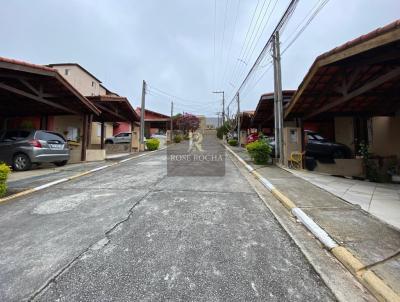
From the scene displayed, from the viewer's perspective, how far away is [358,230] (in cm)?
389

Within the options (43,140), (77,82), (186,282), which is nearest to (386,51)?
(186,282)

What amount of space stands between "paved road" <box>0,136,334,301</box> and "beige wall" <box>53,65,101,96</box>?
25133 millimetres

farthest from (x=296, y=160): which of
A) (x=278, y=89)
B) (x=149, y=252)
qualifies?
(x=149, y=252)

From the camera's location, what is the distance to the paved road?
2.41 meters

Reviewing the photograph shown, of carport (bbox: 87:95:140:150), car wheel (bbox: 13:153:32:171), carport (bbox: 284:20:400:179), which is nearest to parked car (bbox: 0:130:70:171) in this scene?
car wheel (bbox: 13:153:32:171)

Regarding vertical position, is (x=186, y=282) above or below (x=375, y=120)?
below

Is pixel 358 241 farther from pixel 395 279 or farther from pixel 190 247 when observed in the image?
pixel 190 247

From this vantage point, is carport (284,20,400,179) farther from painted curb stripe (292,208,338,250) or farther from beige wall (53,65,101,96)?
beige wall (53,65,101,96)

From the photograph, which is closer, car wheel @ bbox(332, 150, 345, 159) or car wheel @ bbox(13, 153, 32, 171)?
car wheel @ bbox(13, 153, 32, 171)

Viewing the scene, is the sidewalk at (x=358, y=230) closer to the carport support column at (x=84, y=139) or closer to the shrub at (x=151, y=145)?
the carport support column at (x=84, y=139)

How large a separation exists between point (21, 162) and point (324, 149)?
15.2 meters

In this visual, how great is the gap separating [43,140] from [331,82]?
38.5 feet

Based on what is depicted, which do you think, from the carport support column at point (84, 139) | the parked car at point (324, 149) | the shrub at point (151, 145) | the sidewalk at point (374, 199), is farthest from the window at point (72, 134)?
the sidewalk at point (374, 199)

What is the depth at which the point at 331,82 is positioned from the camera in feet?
29.8
